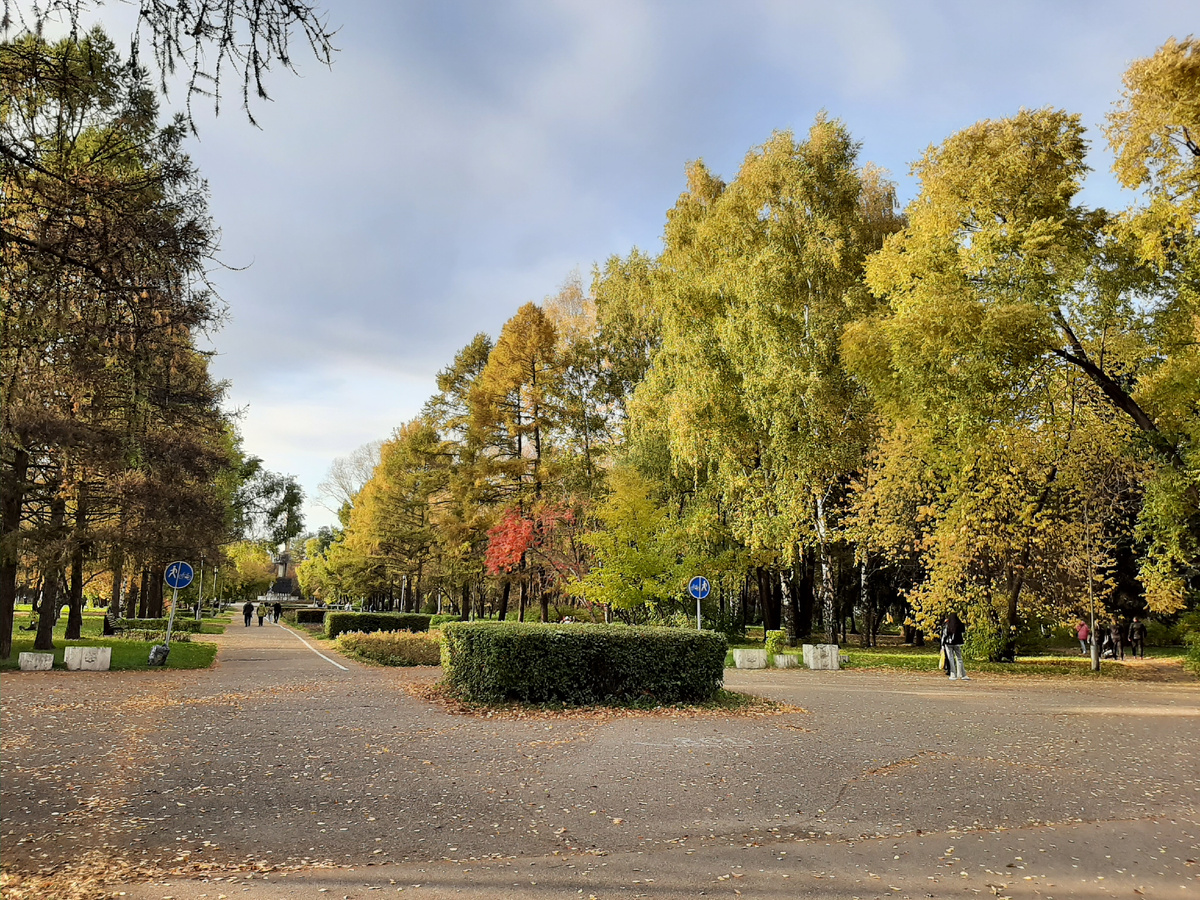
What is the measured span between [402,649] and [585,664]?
31.6 feet

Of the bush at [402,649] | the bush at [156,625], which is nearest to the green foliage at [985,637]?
the bush at [402,649]

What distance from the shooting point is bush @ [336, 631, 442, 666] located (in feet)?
65.7

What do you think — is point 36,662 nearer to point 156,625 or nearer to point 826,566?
point 156,625

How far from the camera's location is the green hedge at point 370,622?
30.7 meters

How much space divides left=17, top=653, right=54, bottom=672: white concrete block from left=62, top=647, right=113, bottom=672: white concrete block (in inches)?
12.7

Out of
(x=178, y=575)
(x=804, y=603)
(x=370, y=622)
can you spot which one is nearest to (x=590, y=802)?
(x=178, y=575)

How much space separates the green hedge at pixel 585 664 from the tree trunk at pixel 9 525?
11.0 metres

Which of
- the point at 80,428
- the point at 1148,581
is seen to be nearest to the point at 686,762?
the point at 80,428

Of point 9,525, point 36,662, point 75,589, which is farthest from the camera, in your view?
point 75,589

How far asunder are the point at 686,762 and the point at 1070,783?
140 inches

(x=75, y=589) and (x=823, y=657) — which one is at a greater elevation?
(x=75, y=589)

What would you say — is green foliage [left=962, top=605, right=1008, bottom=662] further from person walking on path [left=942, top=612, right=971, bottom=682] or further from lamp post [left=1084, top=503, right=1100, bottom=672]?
person walking on path [left=942, top=612, right=971, bottom=682]

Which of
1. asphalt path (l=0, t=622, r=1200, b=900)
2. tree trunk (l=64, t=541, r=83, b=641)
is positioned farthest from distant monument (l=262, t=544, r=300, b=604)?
asphalt path (l=0, t=622, r=1200, b=900)

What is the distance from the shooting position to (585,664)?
39.8 ft
